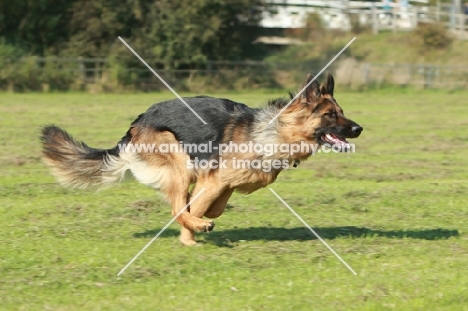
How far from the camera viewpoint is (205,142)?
27.1ft

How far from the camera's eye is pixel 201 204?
817cm

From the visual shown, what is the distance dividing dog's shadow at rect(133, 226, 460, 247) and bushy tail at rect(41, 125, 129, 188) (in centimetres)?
75

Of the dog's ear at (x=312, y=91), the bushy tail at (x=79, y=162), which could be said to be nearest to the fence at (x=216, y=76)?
the bushy tail at (x=79, y=162)

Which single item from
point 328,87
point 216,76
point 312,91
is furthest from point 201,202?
point 216,76

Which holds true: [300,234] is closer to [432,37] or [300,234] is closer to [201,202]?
[201,202]

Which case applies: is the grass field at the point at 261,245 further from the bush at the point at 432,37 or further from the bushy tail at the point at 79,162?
Answer: the bush at the point at 432,37

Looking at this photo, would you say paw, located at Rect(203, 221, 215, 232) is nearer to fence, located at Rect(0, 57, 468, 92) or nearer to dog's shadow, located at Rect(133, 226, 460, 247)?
dog's shadow, located at Rect(133, 226, 460, 247)

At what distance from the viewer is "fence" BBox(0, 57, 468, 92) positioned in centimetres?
3603

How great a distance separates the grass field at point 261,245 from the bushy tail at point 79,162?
56 cm

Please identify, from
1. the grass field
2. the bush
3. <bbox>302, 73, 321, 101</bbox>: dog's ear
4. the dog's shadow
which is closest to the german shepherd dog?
<bbox>302, 73, 321, 101</bbox>: dog's ear

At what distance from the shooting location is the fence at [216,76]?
118 feet

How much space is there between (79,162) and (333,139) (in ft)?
9.37

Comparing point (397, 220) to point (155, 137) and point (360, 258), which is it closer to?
point (360, 258)

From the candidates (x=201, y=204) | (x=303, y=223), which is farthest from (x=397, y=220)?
(x=201, y=204)
